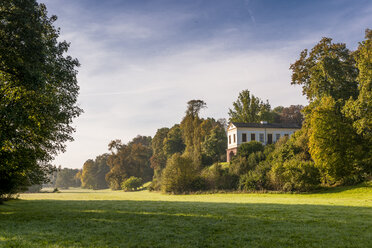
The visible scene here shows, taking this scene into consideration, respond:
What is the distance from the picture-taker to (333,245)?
957 centimetres

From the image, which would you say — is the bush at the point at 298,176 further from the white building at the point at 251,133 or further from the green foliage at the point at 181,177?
the white building at the point at 251,133

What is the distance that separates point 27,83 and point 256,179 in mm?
33601

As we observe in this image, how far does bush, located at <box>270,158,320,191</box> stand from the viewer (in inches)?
1447

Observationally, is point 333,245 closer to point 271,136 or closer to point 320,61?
point 320,61

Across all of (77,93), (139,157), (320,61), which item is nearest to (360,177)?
(320,61)

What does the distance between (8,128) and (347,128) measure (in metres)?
34.7

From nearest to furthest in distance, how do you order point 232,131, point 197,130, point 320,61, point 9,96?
point 9,96, point 320,61, point 232,131, point 197,130

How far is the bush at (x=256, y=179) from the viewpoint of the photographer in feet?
139

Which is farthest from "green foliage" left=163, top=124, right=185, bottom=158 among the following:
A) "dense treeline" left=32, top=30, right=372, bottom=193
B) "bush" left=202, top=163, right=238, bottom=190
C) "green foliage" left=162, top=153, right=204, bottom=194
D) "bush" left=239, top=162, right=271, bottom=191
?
"bush" left=239, top=162, right=271, bottom=191

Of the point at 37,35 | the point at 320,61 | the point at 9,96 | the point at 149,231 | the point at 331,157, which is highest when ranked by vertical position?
the point at 320,61

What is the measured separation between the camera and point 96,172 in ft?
401

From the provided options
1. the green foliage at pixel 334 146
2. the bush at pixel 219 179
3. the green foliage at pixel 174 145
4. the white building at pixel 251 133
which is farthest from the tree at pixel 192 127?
the green foliage at pixel 334 146

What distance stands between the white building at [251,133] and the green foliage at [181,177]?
13.4 meters

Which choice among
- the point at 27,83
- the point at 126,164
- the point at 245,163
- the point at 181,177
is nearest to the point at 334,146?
the point at 245,163
